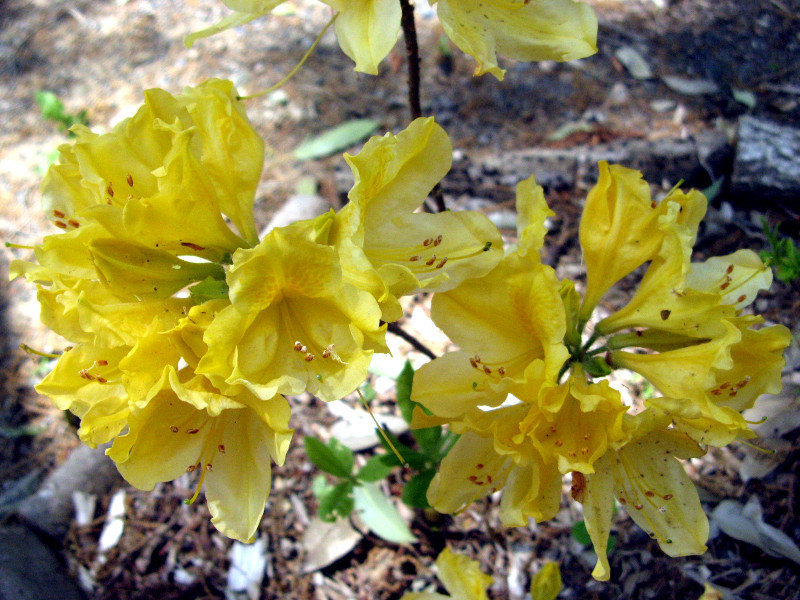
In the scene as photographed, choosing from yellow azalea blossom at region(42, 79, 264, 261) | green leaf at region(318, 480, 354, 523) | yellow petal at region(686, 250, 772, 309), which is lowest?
green leaf at region(318, 480, 354, 523)

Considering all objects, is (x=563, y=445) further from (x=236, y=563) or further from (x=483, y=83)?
(x=483, y=83)

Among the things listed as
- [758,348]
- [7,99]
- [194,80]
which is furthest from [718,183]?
[7,99]

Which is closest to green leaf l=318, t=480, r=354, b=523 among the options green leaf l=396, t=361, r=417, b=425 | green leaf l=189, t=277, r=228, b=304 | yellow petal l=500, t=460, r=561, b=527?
green leaf l=396, t=361, r=417, b=425

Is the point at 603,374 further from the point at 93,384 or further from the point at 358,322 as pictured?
the point at 93,384

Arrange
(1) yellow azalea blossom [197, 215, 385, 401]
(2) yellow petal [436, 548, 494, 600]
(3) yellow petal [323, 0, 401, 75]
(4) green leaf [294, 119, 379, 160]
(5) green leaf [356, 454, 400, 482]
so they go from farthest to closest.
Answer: (4) green leaf [294, 119, 379, 160] < (5) green leaf [356, 454, 400, 482] < (2) yellow petal [436, 548, 494, 600] < (3) yellow petal [323, 0, 401, 75] < (1) yellow azalea blossom [197, 215, 385, 401]

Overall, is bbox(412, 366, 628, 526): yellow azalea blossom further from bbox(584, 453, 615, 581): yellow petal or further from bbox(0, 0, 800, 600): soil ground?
bbox(0, 0, 800, 600): soil ground

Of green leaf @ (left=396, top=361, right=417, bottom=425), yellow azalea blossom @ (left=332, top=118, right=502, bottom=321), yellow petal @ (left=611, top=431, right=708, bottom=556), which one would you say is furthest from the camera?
green leaf @ (left=396, top=361, right=417, bottom=425)

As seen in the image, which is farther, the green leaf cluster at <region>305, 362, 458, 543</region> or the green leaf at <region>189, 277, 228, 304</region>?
the green leaf cluster at <region>305, 362, 458, 543</region>
